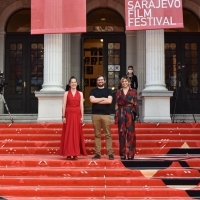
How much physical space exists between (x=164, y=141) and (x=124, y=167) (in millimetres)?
2426

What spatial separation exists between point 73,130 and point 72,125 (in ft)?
0.39

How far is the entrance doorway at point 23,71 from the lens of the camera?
57.6 feet

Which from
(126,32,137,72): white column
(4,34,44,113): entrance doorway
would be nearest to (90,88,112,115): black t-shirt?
(126,32,137,72): white column

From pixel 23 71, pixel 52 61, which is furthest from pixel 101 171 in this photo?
pixel 23 71

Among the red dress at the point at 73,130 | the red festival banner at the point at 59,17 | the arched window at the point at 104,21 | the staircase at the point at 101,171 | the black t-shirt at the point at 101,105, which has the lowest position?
the staircase at the point at 101,171

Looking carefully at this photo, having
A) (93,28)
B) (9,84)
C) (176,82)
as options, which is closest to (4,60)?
(9,84)

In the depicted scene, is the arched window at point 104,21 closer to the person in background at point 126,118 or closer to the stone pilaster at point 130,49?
the stone pilaster at point 130,49

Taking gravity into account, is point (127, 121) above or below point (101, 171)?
above

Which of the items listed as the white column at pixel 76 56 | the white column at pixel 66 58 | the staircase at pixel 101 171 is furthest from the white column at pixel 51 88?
the white column at pixel 76 56

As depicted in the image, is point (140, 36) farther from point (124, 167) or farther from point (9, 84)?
point (124, 167)

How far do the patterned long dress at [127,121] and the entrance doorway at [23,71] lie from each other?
28.8 feet

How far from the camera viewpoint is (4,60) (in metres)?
17.6

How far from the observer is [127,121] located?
9258 mm

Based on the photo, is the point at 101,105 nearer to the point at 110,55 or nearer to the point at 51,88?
the point at 51,88
